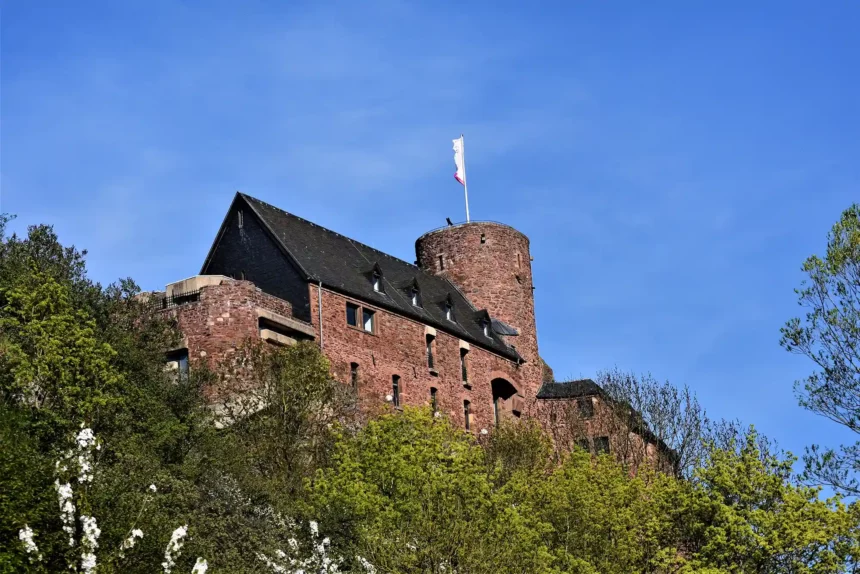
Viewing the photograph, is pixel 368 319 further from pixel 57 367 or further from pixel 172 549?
pixel 172 549

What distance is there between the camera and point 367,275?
159ft

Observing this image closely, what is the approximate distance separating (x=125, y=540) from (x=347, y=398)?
17.7 m

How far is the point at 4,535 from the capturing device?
2247 centimetres

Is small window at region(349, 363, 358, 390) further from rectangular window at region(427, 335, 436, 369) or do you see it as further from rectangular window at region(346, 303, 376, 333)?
rectangular window at region(427, 335, 436, 369)

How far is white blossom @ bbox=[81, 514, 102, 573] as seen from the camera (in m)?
20.8

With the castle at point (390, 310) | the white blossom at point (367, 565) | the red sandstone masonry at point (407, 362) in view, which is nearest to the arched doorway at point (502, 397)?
the castle at point (390, 310)

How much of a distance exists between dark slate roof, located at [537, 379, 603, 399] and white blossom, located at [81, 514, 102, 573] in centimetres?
3256

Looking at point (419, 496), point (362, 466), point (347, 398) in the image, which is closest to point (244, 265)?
point (347, 398)

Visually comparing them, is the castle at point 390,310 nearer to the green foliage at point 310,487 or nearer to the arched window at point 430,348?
the arched window at point 430,348

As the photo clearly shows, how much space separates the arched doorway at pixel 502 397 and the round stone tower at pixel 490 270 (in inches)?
67.6

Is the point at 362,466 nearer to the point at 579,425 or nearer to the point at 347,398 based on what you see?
the point at 347,398

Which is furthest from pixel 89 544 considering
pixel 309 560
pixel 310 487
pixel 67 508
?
pixel 310 487

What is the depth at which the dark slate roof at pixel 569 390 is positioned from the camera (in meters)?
52.6

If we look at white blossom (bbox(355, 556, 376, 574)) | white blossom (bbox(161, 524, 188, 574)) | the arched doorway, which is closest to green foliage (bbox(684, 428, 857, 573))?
white blossom (bbox(355, 556, 376, 574))
